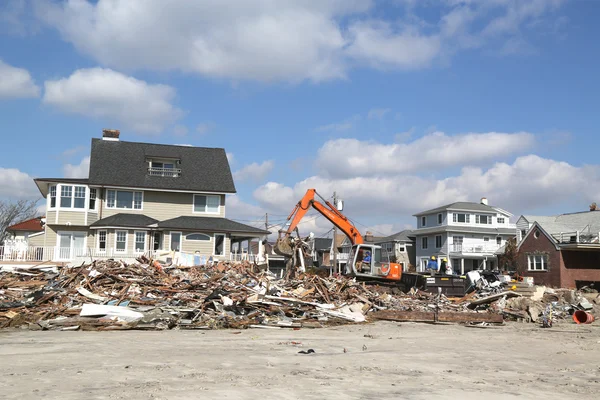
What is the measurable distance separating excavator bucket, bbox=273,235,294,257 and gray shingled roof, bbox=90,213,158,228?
12818 mm

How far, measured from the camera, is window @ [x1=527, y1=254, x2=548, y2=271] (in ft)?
156

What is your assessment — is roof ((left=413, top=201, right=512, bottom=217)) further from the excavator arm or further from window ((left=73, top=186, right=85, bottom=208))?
window ((left=73, top=186, right=85, bottom=208))

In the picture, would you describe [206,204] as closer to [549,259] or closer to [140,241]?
[140,241]

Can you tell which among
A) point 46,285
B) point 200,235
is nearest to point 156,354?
point 46,285

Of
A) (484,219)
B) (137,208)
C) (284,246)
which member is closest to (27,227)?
(137,208)

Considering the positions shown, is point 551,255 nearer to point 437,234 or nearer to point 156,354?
point 437,234

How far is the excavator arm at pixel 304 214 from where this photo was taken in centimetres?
2870

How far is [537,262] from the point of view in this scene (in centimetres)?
4850

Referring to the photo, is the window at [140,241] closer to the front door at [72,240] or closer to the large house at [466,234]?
the front door at [72,240]

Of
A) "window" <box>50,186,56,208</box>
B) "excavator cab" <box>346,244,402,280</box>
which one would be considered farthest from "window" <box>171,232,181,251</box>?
"excavator cab" <box>346,244,402,280</box>

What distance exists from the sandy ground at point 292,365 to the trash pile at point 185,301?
4.19ft

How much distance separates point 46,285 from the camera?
21391 millimetres

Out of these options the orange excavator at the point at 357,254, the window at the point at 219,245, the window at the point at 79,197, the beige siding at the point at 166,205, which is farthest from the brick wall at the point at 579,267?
the window at the point at 79,197

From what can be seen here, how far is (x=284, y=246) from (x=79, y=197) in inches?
683
